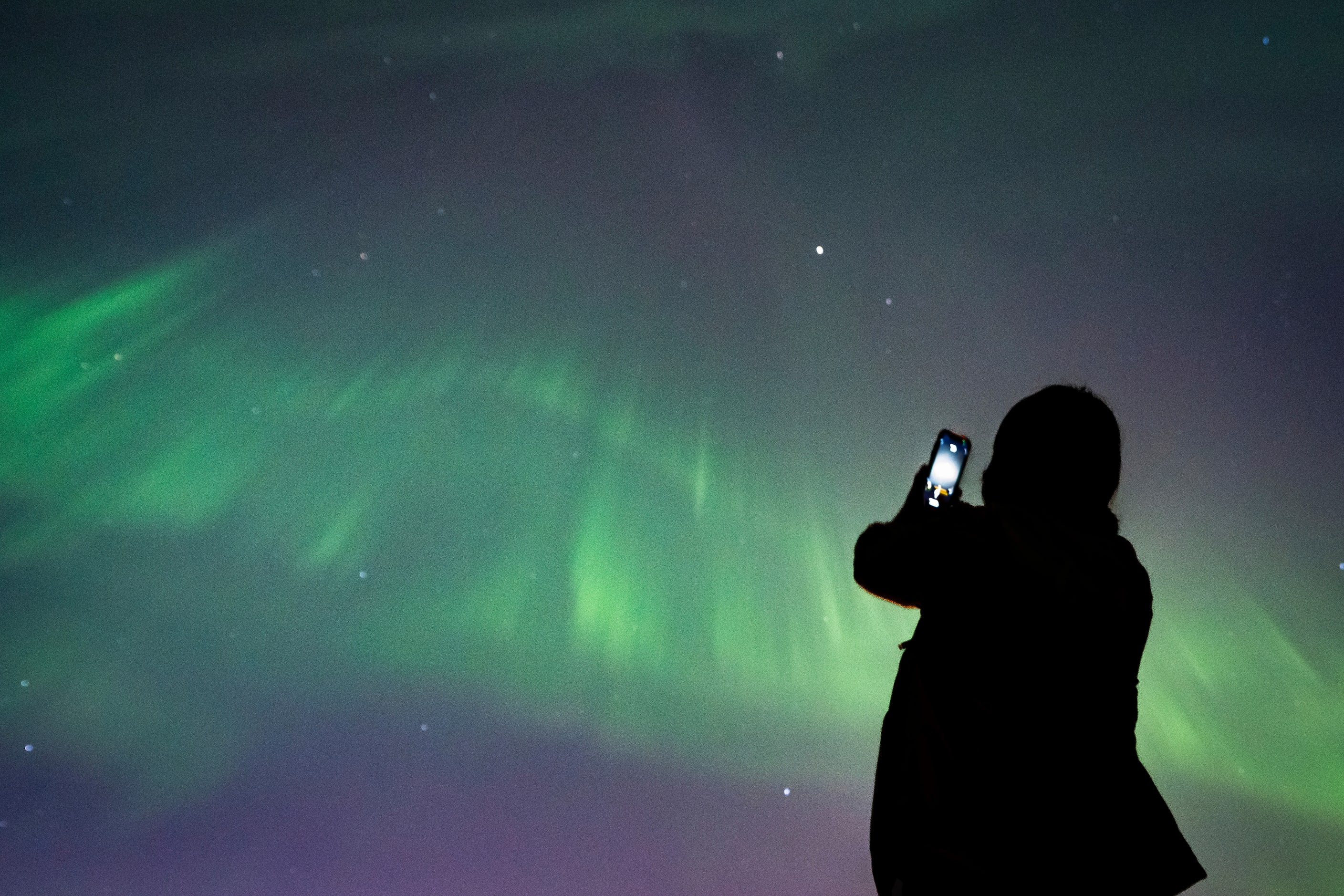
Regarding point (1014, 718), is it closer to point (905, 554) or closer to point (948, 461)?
point (905, 554)

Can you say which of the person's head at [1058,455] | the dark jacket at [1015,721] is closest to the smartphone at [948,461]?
the person's head at [1058,455]

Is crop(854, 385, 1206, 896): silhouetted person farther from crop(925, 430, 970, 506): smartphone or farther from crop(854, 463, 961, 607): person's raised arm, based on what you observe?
crop(925, 430, 970, 506): smartphone

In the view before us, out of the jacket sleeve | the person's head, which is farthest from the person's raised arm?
the person's head

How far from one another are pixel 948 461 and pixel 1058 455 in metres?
0.20

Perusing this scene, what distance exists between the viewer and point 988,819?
3.84ft

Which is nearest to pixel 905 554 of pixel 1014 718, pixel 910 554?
pixel 910 554

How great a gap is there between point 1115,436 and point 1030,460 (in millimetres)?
144

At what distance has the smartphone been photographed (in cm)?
149

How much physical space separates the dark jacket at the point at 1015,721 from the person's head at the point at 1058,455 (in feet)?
0.31

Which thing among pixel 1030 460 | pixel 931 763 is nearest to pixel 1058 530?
pixel 1030 460

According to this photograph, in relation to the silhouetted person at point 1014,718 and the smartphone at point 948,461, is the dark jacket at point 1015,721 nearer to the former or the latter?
the silhouetted person at point 1014,718

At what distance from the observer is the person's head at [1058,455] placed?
1367 millimetres

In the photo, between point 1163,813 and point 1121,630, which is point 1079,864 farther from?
point 1121,630

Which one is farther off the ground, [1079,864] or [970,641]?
[970,641]
